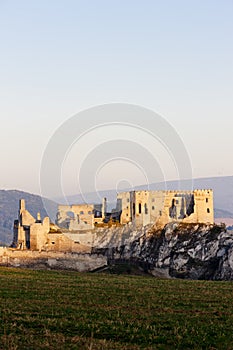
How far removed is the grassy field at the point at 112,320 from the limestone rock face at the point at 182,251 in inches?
2112

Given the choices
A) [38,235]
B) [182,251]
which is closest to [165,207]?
[182,251]

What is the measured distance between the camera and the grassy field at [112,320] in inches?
721

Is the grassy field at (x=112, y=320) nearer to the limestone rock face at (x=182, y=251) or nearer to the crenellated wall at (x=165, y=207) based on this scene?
the limestone rock face at (x=182, y=251)

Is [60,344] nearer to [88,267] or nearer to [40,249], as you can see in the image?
[88,267]

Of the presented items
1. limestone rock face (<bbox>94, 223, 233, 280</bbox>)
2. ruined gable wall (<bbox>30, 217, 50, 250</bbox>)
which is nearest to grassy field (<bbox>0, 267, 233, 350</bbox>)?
ruined gable wall (<bbox>30, 217, 50, 250</bbox>)

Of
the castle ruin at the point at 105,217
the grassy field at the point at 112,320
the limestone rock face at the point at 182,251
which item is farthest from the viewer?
the castle ruin at the point at 105,217

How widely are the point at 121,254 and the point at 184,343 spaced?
254 ft

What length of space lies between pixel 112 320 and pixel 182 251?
70.4 meters

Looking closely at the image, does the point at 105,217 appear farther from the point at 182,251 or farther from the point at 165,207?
the point at 182,251

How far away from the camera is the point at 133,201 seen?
102 m

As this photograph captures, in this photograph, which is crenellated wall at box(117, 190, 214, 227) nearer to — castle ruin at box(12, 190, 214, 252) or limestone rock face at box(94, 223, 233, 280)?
castle ruin at box(12, 190, 214, 252)

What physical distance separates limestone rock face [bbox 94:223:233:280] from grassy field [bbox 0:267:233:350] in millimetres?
53648

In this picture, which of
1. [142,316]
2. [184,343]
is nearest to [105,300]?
[142,316]

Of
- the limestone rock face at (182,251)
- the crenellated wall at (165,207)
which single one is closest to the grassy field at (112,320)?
the limestone rock face at (182,251)
